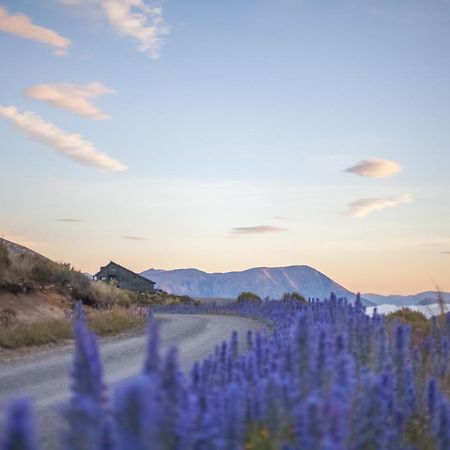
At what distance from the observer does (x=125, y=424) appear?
2334 mm

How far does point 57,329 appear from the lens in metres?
18.4

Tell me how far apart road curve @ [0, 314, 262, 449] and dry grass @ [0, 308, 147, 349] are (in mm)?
763

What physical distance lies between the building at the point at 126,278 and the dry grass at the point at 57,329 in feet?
122

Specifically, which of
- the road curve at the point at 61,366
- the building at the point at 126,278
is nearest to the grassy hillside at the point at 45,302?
the road curve at the point at 61,366

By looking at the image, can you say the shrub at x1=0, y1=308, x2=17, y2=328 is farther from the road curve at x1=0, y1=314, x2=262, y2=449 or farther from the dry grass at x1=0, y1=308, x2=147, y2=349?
the road curve at x1=0, y1=314, x2=262, y2=449

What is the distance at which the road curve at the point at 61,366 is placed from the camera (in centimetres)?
899

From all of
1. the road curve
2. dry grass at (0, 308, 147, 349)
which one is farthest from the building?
the road curve

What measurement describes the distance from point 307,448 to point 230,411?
2.36ft

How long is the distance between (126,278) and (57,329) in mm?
43372

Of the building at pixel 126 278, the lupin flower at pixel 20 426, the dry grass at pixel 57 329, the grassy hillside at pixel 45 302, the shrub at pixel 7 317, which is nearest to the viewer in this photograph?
the lupin flower at pixel 20 426

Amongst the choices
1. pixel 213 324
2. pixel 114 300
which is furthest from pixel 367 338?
pixel 114 300

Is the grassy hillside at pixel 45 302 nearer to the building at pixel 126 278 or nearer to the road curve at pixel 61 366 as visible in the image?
the road curve at pixel 61 366

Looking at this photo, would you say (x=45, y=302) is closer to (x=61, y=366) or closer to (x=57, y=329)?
(x=57, y=329)

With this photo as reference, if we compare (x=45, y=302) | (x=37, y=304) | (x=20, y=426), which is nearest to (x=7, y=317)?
(x=37, y=304)
